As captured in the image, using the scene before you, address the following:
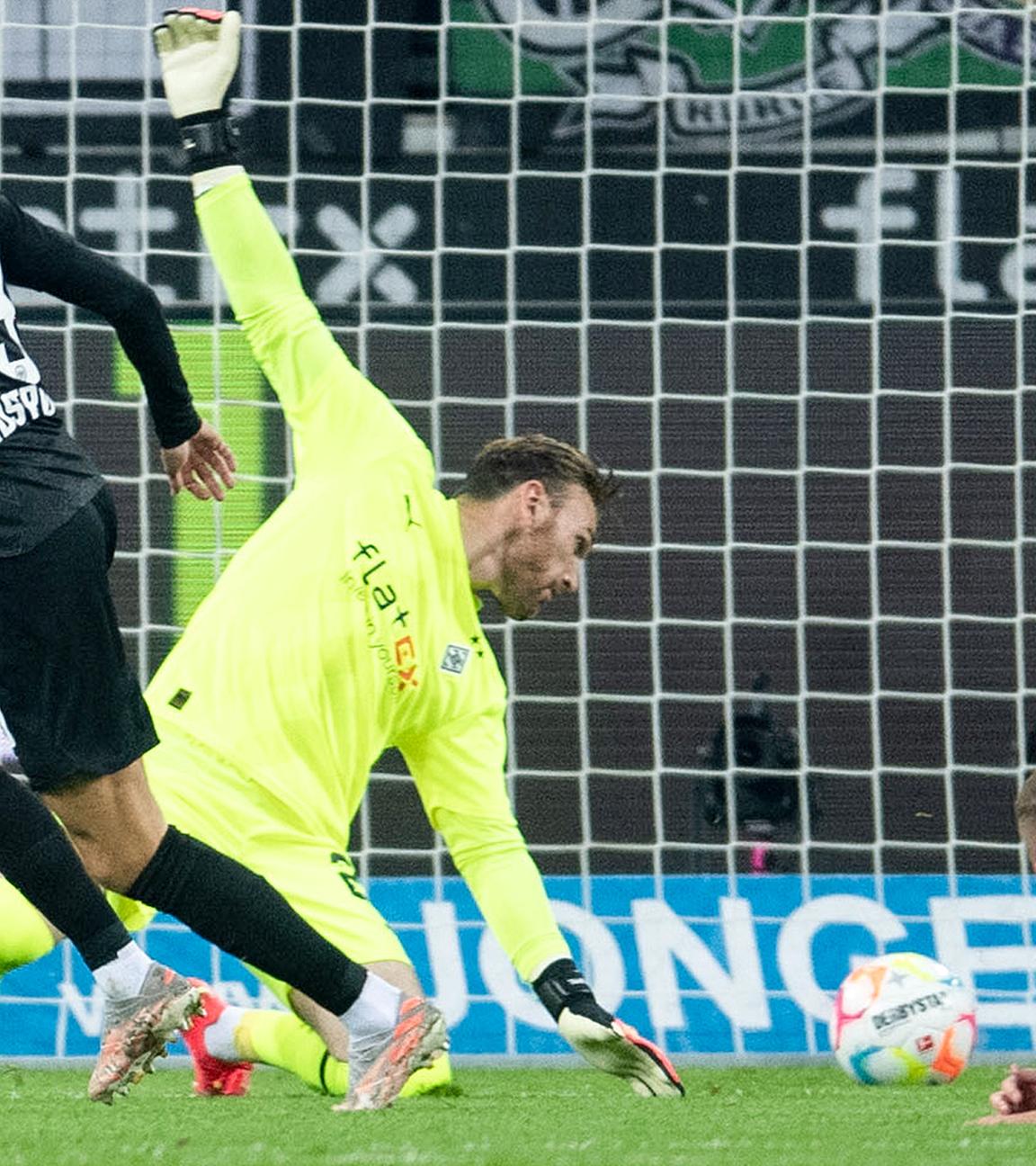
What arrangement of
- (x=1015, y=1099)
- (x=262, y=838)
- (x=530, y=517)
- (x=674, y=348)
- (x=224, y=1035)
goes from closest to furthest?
(x=1015, y=1099) < (x=262, y=838) < (x=530, y=517) < (x=224, y=1035) < (x=674, y=348)

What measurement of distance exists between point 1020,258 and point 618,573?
1314 mm

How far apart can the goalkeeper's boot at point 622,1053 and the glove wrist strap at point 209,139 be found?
1492mm

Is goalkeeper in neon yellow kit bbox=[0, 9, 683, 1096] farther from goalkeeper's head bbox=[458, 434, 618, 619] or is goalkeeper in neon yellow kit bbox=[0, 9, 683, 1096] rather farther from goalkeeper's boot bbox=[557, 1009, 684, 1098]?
goalkeeper's boot bbox=[557, 1009, 684, 1098]

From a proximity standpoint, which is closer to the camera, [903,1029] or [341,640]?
[341,640]

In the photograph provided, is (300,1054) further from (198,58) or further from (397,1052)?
(198,58)

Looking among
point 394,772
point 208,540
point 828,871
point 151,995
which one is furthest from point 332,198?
point 151,995

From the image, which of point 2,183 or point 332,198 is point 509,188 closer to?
point 332,198

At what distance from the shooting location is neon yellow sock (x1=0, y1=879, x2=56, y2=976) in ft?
12.7

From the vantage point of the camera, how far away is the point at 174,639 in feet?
21.7

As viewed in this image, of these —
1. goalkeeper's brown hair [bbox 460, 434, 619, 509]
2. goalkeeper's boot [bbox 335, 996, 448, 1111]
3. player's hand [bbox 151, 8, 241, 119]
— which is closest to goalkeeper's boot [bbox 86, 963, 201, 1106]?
goalkeeper's boot [bbox 335, 996, 448, 1111]

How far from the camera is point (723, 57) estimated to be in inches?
267

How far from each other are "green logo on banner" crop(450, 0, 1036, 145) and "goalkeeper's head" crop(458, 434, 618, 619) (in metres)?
2.50

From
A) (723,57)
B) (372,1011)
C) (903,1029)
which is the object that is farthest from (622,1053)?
(723,57)

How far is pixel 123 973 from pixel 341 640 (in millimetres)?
1118
